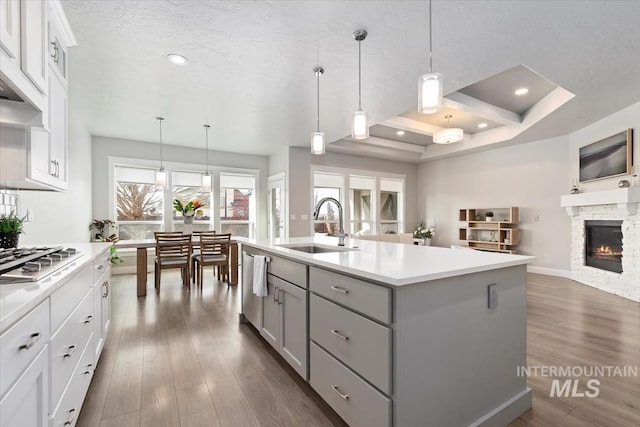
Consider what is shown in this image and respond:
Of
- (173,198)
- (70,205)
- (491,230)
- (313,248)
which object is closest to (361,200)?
(491,230)

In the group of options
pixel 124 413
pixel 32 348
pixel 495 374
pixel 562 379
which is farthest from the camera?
pixel 562 379

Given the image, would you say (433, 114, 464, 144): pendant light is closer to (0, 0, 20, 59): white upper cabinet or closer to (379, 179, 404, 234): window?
(379, 179, 404, 234): window

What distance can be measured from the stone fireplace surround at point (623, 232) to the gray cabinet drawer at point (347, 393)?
15.1 ft

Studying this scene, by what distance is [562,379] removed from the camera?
6.55ft

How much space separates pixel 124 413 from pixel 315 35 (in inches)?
116

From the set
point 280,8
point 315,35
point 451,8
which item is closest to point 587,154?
point 451,8

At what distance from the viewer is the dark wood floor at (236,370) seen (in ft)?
5.36

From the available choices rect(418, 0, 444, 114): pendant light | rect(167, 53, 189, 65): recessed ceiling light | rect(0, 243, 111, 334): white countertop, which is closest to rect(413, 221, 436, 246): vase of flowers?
rect(418, 0, 444, 114): pendant light

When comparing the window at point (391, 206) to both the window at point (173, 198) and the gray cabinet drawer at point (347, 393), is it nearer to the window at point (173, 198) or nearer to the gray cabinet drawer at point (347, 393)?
the window at point (173, 198)

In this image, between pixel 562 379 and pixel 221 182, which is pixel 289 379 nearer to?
pixel 562 379

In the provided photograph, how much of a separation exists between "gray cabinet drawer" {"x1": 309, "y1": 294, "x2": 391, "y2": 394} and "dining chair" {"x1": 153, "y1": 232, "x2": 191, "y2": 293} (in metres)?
3.41

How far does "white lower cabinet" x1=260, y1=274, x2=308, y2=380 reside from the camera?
186 centimetres

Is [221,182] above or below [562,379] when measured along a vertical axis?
above

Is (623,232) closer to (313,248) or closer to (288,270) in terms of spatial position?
(313,248)
